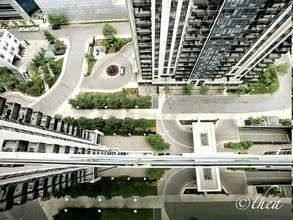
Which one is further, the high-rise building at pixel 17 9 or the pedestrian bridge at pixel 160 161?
the high-rise building at pixel 17 9

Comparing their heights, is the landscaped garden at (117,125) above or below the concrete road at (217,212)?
above

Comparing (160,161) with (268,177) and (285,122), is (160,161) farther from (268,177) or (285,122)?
(285,122)

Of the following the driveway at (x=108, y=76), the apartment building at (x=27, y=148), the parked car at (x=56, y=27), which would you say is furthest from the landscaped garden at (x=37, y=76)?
the apartment building at (x=27, y=148)

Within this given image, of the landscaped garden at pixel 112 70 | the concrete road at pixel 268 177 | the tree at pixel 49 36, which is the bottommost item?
the concrete road at pixel 268 177

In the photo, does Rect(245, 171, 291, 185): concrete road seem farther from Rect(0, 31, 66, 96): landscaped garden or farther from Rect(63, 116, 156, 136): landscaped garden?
Rect(0, 31, 66, 96): landscaped garden

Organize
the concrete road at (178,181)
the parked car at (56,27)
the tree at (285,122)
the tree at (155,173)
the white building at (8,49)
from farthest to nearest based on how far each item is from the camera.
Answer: the parked car at (56,27) < the white building at (8,49) < the tree at (285,122) < the concrete road at (178,181) < the tree at (155,173)

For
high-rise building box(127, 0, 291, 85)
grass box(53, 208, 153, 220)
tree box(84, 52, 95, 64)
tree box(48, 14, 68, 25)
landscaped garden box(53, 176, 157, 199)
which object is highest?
tree box(48, 14, 68, 25)

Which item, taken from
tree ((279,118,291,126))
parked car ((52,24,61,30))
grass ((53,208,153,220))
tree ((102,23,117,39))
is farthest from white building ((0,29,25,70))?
tree ((279,118,291,126))

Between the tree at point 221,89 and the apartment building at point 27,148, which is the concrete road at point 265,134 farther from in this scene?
the apartment building at point 27,148
